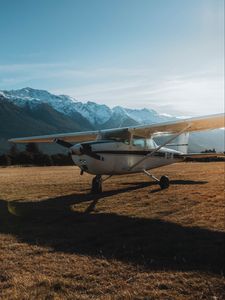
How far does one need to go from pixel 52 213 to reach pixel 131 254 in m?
5.04

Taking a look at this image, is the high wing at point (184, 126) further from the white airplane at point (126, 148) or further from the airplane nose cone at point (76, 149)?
the airplane nose cone at point (76, 149)

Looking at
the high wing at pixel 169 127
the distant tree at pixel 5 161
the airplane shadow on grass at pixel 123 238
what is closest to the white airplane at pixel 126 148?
the high wing at pixel 169 127

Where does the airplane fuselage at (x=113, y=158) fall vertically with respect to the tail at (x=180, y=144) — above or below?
below

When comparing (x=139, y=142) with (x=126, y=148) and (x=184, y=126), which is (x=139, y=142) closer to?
(x=126, y=148)

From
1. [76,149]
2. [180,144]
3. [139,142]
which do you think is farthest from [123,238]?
[180,144]

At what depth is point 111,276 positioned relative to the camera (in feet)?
19.9

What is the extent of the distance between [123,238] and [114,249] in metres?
0.85

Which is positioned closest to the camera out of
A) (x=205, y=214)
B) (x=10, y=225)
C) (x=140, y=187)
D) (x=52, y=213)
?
(x=10, y=225)

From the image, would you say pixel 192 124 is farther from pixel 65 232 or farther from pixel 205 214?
pixel 65 232

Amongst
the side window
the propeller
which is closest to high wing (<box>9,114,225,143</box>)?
the side window

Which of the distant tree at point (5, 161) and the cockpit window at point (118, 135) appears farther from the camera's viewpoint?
the distant tree at point (5, 161)

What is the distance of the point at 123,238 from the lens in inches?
328

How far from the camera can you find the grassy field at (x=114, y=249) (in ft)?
Answer: 18.2

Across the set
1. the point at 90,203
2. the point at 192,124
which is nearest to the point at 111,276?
the point at 90,203
